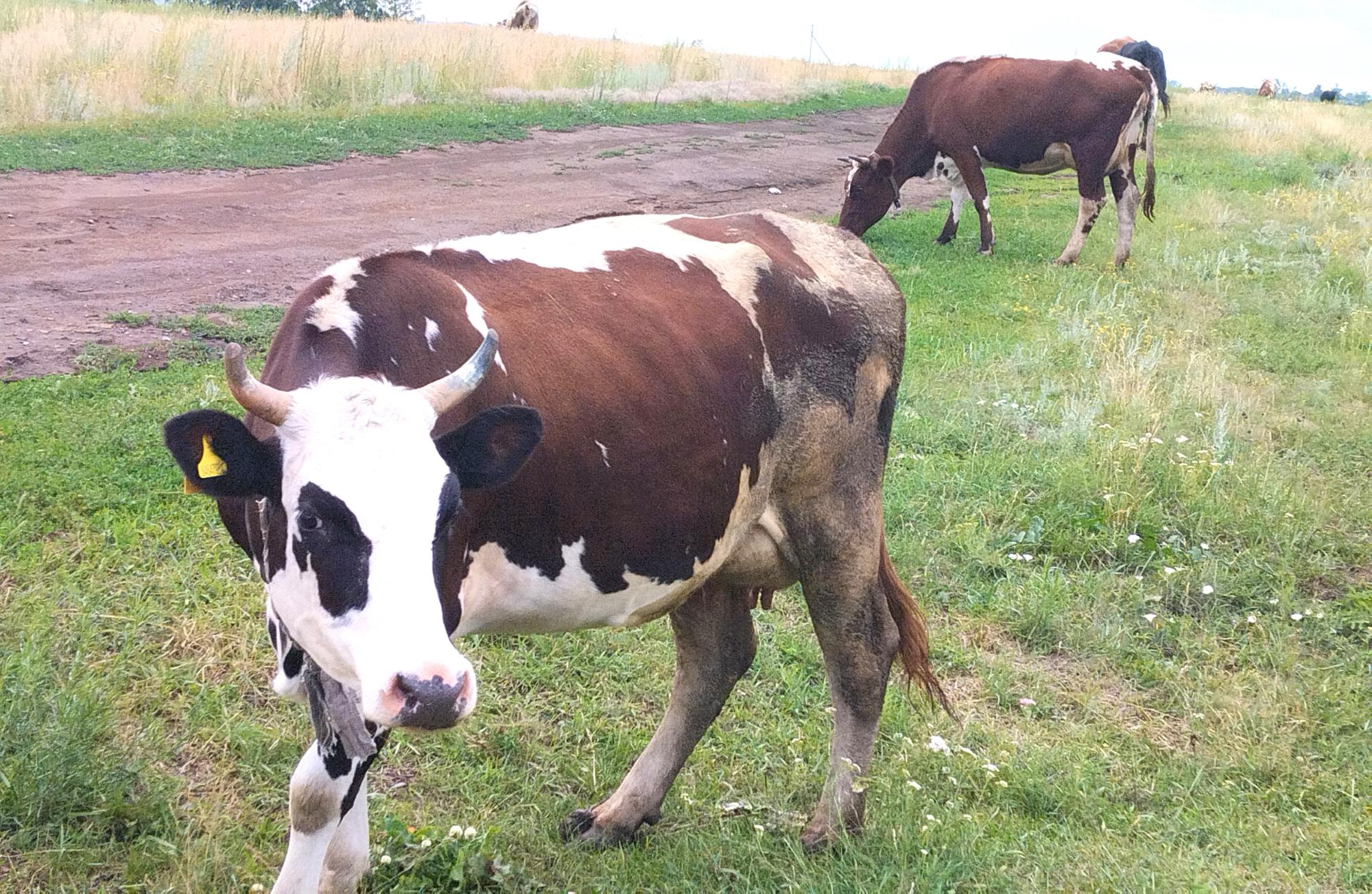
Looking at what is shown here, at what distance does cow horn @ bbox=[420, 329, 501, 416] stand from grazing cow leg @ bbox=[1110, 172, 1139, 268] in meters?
12.0

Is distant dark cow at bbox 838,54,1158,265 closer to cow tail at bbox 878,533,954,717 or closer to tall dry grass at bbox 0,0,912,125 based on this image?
tall dry grass at bbox 0,0,912,125

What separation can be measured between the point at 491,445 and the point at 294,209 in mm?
9832

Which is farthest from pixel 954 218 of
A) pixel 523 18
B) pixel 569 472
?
pixel 523 18

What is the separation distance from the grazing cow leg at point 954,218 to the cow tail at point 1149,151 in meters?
2.13

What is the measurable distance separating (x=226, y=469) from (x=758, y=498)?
1813 mm

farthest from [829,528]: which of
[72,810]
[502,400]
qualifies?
[72,810]

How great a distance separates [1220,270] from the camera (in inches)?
514

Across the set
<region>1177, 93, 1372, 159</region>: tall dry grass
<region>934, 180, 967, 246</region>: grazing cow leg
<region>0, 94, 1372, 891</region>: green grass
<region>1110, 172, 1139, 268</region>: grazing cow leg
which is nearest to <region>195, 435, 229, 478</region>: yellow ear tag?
<region>0, 94, 1372, 891</region>: green grass

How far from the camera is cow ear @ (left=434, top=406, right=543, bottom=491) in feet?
9.53

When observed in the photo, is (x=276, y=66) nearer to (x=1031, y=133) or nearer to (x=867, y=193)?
(x=867, y=193)

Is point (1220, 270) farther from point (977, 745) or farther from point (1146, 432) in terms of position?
point (977, 745)

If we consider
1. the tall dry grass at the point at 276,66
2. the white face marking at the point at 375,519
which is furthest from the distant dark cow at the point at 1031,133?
the white face marking at the point at 375,519

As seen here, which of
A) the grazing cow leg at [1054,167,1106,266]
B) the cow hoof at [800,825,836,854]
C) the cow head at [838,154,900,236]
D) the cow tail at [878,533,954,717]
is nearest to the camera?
the cow hoof at [800,825,836,854]

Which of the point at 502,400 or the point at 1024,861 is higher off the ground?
the point at 502,400
